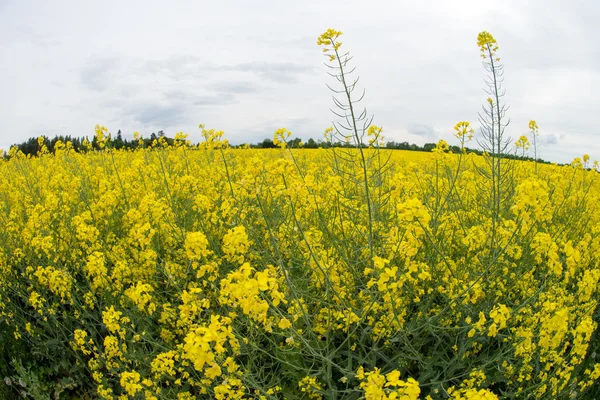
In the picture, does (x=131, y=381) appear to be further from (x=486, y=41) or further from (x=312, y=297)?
(x=486, y=41)

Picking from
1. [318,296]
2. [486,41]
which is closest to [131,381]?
[318,296]

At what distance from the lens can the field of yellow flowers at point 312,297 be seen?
7.20ft

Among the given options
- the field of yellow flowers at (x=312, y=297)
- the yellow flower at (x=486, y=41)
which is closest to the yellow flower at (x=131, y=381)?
the field of yellow flowers at (x=312, y=297)

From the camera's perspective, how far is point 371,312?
290 centimetres

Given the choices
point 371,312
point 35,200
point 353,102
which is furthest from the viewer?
point 35,200

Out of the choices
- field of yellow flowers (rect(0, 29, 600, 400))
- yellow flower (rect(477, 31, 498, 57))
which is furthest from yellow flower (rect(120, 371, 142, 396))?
yellow flower (rect(477, 31, 498, 57))

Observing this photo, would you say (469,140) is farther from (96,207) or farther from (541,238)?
(96,207)

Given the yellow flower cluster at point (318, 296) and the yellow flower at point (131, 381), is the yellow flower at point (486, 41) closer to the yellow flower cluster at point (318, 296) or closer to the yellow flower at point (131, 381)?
the yellow flower cluster at point (318, 296)

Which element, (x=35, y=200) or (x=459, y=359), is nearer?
(x=459, y=359)

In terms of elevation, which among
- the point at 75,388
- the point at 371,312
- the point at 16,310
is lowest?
the point at 75,388

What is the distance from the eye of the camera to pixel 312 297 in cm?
262

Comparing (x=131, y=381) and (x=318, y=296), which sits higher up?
(x=318, y=296)

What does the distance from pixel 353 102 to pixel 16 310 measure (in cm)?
372

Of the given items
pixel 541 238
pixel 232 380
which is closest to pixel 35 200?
pixel 232 380
